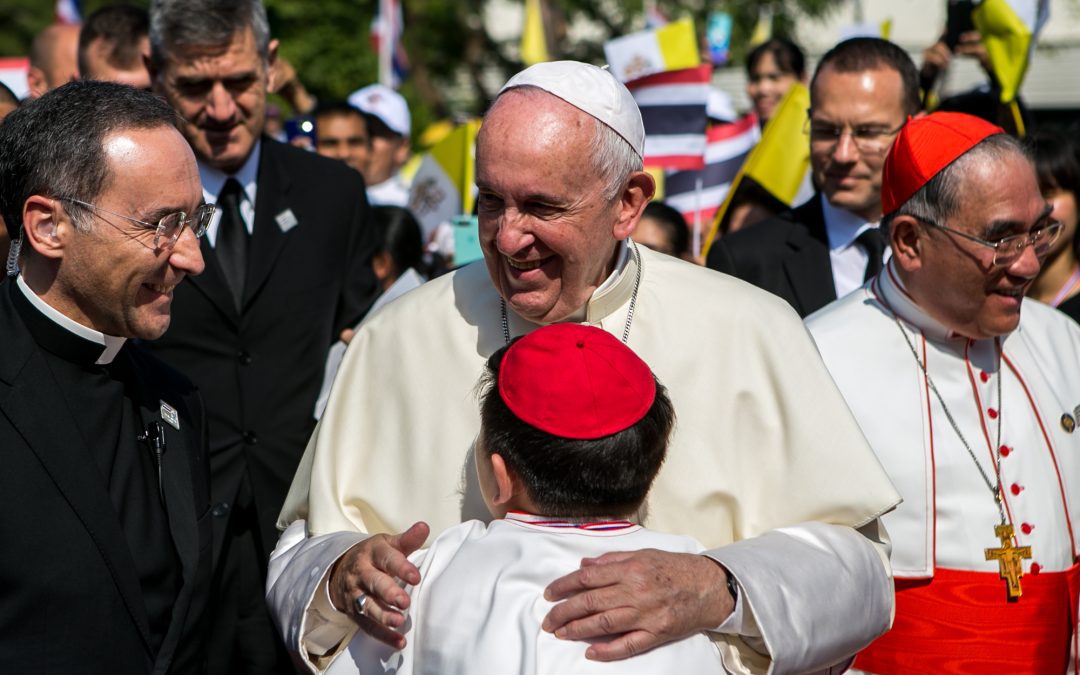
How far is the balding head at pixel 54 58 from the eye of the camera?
671 cm

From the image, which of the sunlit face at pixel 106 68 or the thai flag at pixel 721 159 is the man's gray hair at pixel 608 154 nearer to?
the sunlit face at pixel 106 68

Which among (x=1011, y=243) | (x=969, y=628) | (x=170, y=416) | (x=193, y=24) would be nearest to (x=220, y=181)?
(x=193, y=24)

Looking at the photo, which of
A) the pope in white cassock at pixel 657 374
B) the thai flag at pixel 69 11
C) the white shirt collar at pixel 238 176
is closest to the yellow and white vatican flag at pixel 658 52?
the white shirt collar at pixel 238 176

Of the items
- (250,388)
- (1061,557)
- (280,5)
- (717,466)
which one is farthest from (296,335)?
(280,5)

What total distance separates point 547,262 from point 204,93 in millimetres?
2065

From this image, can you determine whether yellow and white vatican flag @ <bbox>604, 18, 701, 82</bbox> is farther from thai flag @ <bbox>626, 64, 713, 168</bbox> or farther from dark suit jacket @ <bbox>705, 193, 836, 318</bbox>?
dark suit jacket @ <bbox>705, 193, 836, 318</bbox>

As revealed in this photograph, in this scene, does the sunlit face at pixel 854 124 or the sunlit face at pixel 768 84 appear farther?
the sunlit face at pixel 768 84

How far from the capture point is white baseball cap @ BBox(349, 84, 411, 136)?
8609 millimetres

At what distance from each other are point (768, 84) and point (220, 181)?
4.63 meters

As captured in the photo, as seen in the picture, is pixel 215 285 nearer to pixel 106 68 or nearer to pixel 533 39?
pixel 106 68

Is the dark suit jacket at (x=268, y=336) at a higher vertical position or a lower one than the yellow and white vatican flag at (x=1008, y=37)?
lower

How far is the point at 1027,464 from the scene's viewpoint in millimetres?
3822

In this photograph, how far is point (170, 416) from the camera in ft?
11.1

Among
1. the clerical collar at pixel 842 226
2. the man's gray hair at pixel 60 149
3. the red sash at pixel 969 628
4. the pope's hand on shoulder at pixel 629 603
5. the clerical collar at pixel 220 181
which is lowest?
the red sash at pixel 969 628
